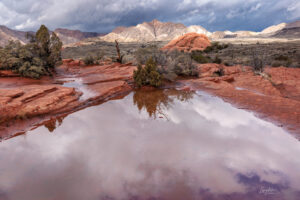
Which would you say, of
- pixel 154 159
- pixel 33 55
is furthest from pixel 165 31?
pixel 154 159

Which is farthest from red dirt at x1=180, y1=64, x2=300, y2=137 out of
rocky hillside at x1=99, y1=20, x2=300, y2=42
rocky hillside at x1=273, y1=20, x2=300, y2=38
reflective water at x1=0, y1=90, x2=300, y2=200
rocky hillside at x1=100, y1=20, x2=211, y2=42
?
rocky hillside at x1=100, y1=20, x2=211, y2=42

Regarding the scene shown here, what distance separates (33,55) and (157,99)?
12.2m

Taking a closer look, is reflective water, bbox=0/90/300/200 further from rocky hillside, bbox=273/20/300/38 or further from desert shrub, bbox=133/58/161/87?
rocky hillside, bbox=273/20/300/38

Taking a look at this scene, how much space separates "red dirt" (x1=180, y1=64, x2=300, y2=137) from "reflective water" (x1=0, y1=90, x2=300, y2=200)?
62 centimetres

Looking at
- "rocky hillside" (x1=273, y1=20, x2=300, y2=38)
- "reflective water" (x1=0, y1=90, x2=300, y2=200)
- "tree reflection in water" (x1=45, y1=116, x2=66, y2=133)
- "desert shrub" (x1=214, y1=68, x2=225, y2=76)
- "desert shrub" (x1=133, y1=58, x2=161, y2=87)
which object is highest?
"rocky hillside" (x1=273, y1=20, x2=300, y2=38)

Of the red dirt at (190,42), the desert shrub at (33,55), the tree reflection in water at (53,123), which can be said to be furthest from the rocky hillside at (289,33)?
the tree reflection in water at (53,123)

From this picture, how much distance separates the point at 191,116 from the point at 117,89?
4.82 meters

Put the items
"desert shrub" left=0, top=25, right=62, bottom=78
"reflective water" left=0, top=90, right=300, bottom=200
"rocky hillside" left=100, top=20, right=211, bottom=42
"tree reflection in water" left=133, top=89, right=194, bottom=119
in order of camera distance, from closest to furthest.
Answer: "reflective water" left=0, top=90, right=300, bottom=200
"tree reflection in water" left=133, top=89, right=194, bottom=119
"desert shrub" left=0, top=25, right=62, bottom=78
"rocky hillside" left=100, top=20, right=211, bottom=42

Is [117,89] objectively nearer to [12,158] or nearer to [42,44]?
[12,158]

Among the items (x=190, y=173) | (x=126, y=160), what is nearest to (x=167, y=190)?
(x=190, y=173)

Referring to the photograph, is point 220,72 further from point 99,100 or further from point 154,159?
point 154,159

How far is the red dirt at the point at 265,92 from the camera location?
560 centimetres

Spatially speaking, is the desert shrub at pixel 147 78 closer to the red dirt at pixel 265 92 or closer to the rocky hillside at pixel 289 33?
the red dirt at pixel 265 92

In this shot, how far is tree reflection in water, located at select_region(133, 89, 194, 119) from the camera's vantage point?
22.5 ft
